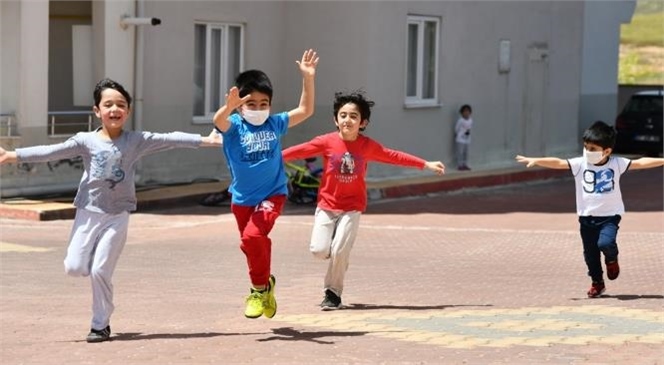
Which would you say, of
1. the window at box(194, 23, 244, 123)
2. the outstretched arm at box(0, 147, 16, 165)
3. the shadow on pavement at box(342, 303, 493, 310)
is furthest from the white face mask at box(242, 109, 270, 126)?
the window at box(194, 23, 244, 123)

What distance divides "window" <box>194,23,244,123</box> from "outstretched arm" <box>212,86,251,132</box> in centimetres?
1363

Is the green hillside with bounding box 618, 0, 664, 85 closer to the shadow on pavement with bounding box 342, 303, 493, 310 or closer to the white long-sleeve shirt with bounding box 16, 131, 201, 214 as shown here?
the shadow on pavement with bounding box 342, 303, 493, 310

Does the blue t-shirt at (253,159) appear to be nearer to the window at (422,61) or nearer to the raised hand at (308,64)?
the raised hand at (308,64)

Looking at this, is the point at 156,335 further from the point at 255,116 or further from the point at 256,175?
the point at 255,116

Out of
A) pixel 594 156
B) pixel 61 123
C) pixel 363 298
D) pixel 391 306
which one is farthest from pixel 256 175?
pixel 61 123

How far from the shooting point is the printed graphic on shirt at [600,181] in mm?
11773

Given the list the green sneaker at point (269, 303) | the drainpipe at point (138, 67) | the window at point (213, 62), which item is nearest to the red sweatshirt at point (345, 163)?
the green sneaker at point (269, 303)

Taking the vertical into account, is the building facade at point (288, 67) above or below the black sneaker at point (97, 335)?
above

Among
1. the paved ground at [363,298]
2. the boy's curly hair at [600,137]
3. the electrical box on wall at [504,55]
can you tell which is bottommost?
the paved ground at [363,298]

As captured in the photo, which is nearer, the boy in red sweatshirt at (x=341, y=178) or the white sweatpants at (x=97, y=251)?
the white sweatpants at (x=97, y=251)

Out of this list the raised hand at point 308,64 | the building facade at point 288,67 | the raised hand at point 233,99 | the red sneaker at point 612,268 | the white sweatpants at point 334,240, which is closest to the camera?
the raised hand at point 233,99

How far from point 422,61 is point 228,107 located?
1700 cm

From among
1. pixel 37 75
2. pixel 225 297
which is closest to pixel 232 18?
pixel 37 75

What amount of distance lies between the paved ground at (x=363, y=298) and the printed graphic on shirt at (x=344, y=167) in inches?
40.1
